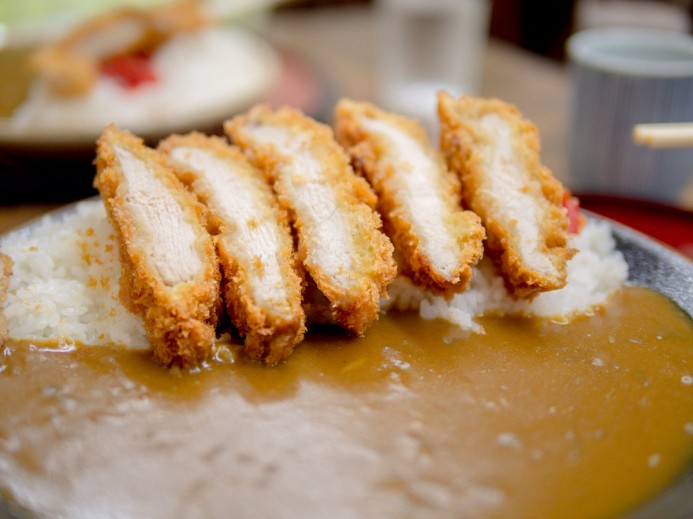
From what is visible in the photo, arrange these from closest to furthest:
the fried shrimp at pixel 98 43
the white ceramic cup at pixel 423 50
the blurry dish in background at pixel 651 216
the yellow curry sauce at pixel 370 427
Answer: the yellow curry sauce at pixel 370 427 < the blurry dish in background at pixel 651 216 < the fried shrimp at pixel 98 43 < the white ceramic cup at pixel 423 50

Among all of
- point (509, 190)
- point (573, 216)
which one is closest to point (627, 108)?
point (573, 216)

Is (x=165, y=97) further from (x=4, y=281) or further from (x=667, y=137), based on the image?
(x=667, y=137)

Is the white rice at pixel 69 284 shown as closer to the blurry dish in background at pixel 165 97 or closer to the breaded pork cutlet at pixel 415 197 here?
the breaded pork cutlet at pixel 415 197

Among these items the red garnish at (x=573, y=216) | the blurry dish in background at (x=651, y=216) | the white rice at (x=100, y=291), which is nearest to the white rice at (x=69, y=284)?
the white rice at (x=100, y=291)

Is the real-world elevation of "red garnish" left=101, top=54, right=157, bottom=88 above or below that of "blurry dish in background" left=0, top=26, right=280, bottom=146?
above

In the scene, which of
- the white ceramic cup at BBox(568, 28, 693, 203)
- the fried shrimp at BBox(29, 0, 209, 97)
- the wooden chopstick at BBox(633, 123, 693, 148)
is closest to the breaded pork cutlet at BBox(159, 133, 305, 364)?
the wooden chopstick at BBox(633, 123, 693, 148)

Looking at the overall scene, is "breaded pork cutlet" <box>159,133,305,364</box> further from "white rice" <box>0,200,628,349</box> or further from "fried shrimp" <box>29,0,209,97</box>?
"fried shrimp" <box>29,0,209,97</box>
